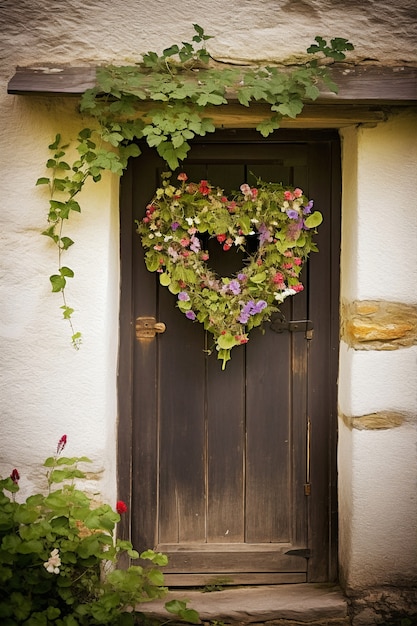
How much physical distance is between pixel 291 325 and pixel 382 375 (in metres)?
0.47

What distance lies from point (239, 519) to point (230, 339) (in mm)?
877

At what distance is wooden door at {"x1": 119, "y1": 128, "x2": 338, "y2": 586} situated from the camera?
10.8 feet

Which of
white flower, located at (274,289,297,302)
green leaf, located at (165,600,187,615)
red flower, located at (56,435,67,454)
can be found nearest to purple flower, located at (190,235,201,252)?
white flower, located at (274,289,297,302)

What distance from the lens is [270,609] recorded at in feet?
10.2

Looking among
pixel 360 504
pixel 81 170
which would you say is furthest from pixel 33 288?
pixel 360 504

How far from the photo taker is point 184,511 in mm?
3326

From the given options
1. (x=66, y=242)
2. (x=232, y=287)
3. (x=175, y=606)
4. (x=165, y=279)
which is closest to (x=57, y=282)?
(x=66, y=242)

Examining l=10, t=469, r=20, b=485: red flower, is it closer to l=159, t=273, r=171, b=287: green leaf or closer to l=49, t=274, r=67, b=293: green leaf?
l=49, t=274, r=67, b=293: green leaf

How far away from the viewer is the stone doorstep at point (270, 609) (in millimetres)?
3096

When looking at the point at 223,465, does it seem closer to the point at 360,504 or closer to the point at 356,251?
the point at 360,504

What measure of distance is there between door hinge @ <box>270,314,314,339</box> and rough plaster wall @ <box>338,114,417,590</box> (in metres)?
0.28

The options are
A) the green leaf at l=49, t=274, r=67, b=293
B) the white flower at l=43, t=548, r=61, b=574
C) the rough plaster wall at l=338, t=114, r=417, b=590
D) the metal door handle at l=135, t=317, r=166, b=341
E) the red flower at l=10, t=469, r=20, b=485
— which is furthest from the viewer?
the metal door handle at l=135, t=317, r=166, b=341

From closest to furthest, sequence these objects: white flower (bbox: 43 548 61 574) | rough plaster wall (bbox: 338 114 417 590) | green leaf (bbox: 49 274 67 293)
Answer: white flower (bbox: 43 548 61 574) → green leaf (bbox: 49 274 67 293) → rough plaster wall (bbox: 338 114 417 590)

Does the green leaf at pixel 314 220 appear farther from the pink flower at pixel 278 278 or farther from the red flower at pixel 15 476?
the red flower at pixel 15 476
